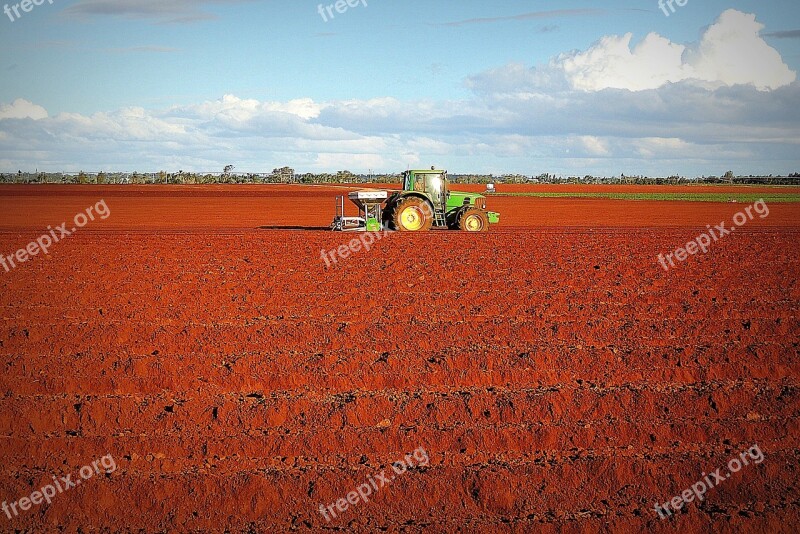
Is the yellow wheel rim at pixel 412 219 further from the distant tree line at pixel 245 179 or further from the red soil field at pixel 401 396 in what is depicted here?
the distant tree line at pixel 245 179

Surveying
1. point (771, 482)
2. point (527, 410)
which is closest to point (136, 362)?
point (527, 410)

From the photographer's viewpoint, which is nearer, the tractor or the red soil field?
the red soil field

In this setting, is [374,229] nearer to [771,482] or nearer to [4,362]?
[4,362]

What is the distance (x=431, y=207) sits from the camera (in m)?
26.2

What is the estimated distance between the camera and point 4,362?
10258 mm

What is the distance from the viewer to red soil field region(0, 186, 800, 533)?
6512 millimetres

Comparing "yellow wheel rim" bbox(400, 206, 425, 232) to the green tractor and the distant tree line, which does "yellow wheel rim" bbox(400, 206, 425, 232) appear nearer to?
the green tractor

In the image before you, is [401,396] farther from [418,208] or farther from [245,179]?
[245,179]

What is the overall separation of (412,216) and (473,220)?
7.32ft

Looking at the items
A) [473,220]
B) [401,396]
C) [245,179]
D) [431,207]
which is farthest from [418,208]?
[245,179]

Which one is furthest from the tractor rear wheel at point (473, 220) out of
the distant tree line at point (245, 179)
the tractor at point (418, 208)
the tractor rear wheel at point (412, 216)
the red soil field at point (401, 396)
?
the distant tree line at point (245, 179)

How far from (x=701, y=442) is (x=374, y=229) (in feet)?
60.8

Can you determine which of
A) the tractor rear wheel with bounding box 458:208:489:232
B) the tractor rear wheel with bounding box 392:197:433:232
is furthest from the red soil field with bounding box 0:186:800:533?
the tractor rear wheel with bounding box 458:208:489:232

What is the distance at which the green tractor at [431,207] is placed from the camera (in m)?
25.7
